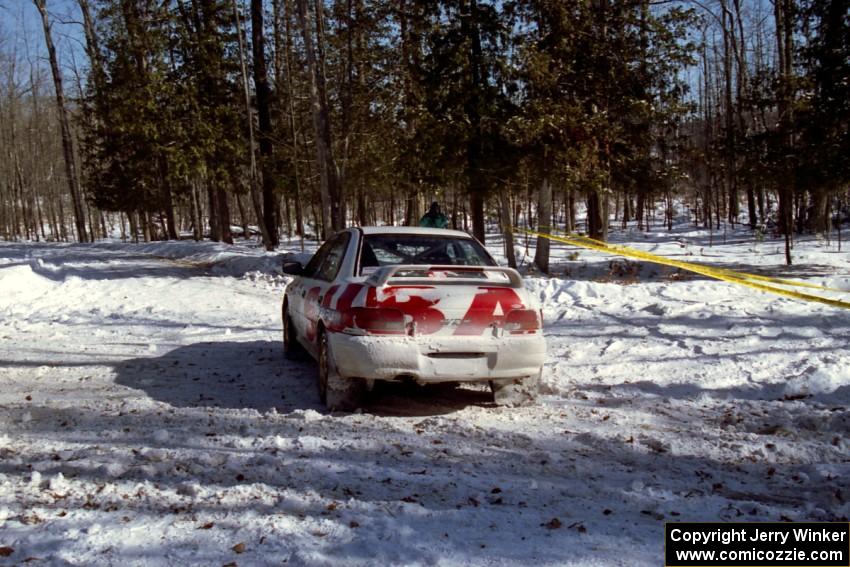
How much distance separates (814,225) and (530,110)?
17728 mm

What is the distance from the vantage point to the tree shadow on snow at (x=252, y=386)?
225 inches

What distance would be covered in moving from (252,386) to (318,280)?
49.7 inches

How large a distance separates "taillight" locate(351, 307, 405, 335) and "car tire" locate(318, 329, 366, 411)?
473mm

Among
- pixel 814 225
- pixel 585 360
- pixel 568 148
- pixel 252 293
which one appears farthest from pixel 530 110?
pixel 814 225

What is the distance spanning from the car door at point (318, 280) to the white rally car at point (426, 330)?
18 centimetres

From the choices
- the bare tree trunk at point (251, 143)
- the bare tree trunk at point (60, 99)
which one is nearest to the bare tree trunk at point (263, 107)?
the bare tree trunk at point (251, 143)

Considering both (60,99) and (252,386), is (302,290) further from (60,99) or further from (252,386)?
(60,99)

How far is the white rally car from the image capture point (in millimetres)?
4953

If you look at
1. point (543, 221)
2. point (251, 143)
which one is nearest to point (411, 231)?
point (543, 221)

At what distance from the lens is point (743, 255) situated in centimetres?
2128

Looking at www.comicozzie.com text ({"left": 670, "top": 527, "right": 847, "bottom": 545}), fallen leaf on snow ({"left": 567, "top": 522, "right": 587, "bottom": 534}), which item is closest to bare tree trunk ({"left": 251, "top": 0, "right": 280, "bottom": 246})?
fallen leaf on snow ({"left": 567, "top": 522, "right": 587, "bottom": 534})

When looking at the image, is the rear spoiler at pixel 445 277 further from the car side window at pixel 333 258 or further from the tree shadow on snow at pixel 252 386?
the tree shadow on snow at pixel 252 386

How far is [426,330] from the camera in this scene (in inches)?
196

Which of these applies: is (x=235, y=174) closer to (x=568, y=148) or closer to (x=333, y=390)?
(x=568, y=148)
